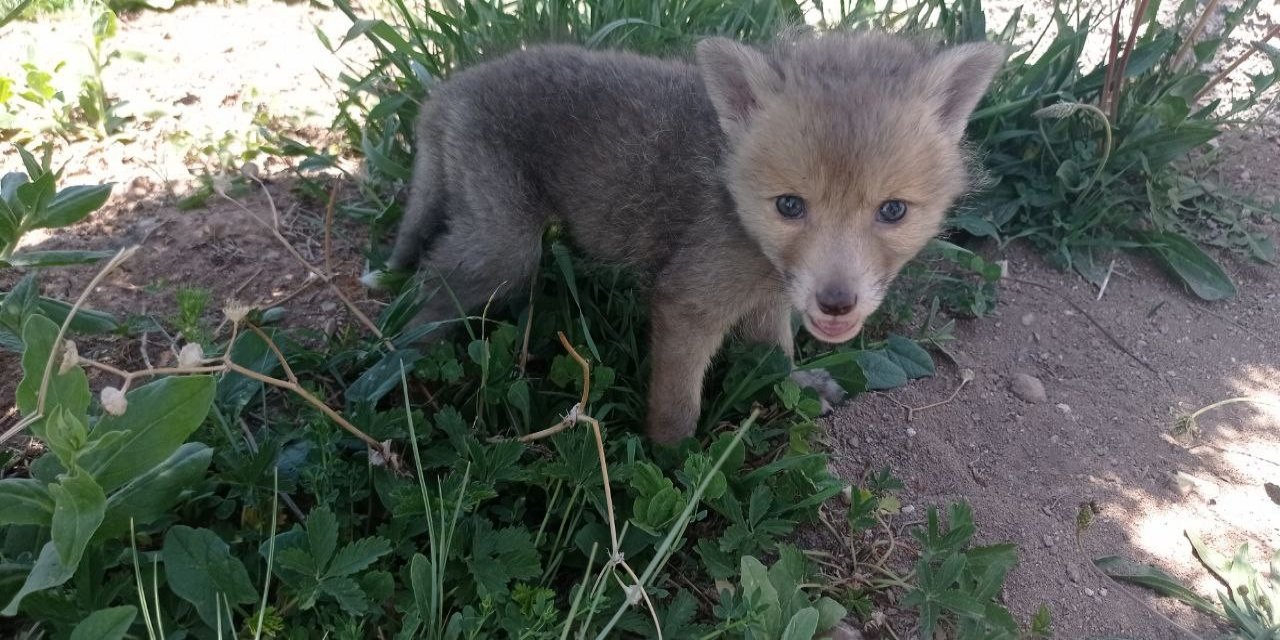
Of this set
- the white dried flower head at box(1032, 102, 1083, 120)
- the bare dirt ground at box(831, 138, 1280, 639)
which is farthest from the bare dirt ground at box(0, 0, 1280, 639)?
the white dried flower head at box(1032, 102, 1083, 120)

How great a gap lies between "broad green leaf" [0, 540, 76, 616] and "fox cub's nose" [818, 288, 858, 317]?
1771 millimetres

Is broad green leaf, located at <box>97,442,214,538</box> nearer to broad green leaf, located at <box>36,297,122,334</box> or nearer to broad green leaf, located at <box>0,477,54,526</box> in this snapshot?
broad green leaf, located at <box>0,477,54,526</box>

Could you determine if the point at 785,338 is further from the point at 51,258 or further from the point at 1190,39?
the point at 51,258

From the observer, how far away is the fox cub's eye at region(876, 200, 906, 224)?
7.52 ft

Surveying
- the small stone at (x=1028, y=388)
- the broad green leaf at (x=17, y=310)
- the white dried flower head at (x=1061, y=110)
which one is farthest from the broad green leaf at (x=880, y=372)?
the broad green leaf at (x=17, y=310)

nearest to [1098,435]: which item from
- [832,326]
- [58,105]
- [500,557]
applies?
[832,326]

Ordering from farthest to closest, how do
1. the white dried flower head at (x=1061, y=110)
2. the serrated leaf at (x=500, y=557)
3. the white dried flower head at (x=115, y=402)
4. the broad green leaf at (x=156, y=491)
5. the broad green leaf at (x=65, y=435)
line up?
the white dried flower head at (x=1061, y=110)
the serrated leaf at (x=500, y=557)
the broad green leaf at (x=156, y=491)
the broad green leaf at (x=65, y=435)
the white dried flower head at (x=115, y=402)

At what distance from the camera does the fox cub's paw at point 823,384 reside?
124 inches

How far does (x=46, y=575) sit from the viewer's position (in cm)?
165

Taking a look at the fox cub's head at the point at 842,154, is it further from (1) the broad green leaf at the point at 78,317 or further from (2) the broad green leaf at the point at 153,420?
(1) the broad green leaf at the point at 78,317

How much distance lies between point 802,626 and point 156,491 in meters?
1.51

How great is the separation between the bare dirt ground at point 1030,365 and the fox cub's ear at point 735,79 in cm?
119

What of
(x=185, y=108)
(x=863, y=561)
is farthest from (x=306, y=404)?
(x=185, y=108)

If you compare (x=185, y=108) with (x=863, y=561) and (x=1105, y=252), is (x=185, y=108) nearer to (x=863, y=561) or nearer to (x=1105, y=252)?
(x=863, y=561)
